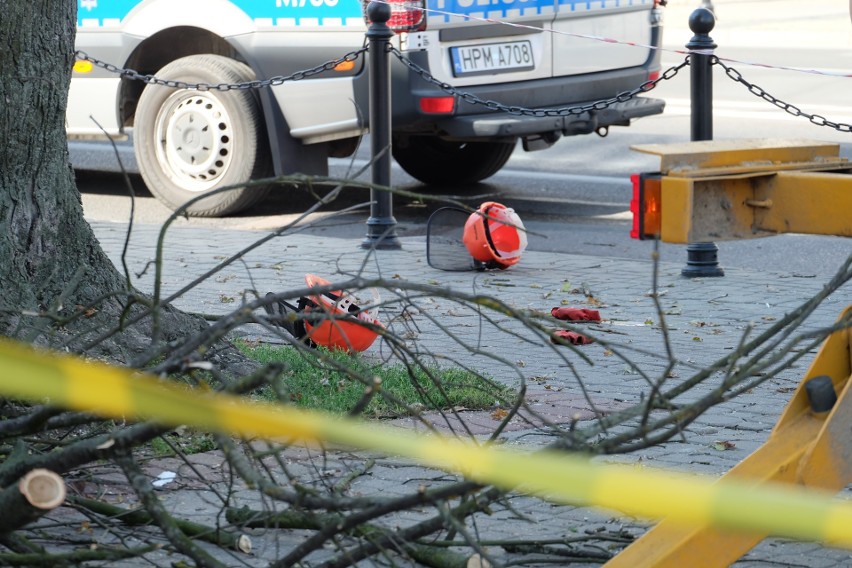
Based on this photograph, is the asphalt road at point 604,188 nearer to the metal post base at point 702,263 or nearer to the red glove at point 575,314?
the metal post base at point 702,263

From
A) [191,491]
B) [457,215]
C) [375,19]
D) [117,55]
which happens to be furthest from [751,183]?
[117,55]

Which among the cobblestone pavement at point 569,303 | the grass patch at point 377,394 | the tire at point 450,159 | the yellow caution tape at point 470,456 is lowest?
the cobblestone pavement at point 569,303

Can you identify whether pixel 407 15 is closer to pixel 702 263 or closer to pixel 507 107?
pixel 507 107

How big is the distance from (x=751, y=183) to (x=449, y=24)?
5436mm

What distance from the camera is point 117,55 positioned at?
960cm

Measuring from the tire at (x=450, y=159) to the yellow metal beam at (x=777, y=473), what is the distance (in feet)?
24.2

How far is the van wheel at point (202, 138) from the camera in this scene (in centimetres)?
914

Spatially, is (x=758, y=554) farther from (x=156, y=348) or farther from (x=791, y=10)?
(x=791, y=10)

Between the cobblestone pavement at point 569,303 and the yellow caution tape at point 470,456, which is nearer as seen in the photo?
the yellow caution tape at point 470,456

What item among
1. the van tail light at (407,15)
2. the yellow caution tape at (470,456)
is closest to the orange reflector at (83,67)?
the van tail light at (407,15)

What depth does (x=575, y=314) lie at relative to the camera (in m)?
6.19

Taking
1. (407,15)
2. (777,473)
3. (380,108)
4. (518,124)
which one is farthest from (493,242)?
(777,473)

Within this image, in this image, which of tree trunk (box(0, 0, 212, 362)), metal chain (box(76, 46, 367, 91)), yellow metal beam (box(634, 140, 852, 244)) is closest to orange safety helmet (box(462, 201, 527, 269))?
metal chain (box(76, 46, 367, 91))

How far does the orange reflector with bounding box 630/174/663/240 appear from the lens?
329cm
